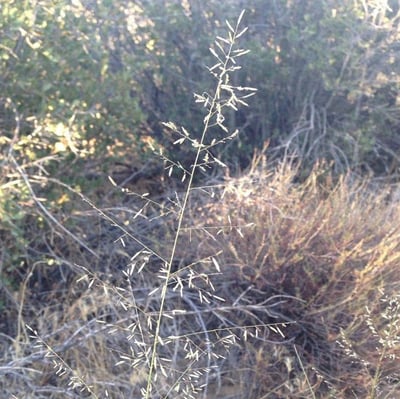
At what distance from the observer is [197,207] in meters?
4.79

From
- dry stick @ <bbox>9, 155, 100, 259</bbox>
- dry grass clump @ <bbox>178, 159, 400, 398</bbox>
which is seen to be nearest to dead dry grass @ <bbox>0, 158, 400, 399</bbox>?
dry grass clump @ <bbox>178, 159, 400, 398</bbox>

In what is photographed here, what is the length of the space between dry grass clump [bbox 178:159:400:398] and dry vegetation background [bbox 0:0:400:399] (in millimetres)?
12

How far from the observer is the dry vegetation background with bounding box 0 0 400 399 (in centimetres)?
372

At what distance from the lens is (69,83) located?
16.4 feet

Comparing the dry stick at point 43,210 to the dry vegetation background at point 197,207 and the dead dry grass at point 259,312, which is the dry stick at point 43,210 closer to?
the dry vegetation background at point 197,207

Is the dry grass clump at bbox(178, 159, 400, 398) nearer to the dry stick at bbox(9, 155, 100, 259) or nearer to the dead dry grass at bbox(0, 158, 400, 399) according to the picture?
the dead dry grass at bbox(0, 158, 400, 399)

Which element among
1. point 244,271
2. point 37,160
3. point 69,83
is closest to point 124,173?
point 69,83

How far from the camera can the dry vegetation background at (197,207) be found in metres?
3.72

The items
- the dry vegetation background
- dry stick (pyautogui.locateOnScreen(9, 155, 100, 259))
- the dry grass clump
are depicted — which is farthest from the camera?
dry stick (pyautogui.locateOnScreen(9, 155, 100, 259))

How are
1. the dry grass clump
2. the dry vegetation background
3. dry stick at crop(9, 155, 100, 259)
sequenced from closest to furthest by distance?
the dry vegetation background < the dry grass clump < dry stick at crop(9, 155, 100, 259)

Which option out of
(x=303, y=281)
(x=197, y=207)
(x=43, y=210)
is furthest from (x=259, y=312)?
(x=43, y=210)

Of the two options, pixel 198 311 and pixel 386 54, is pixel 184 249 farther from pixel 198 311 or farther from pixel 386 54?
pixel 386 54

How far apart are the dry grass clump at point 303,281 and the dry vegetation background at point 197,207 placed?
0.5 inches

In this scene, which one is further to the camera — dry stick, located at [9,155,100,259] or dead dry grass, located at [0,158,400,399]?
dry stick, located at [9,155,100,259]
